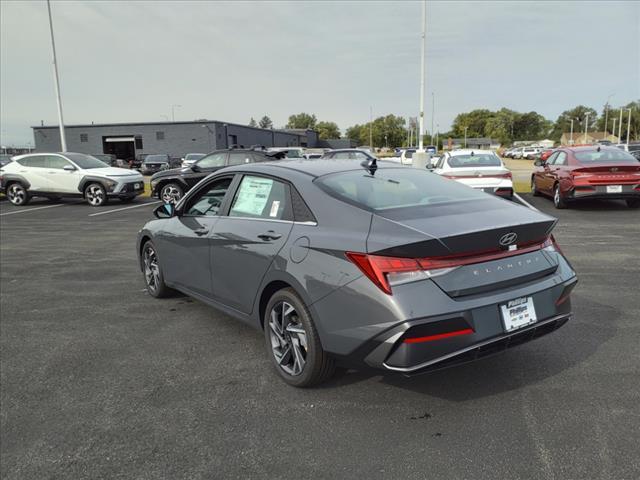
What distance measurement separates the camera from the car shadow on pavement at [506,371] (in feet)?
10.9

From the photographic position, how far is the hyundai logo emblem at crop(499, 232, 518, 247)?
295 centimetres

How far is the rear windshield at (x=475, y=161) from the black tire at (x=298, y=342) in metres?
Answer: 9.45

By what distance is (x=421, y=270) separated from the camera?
8.99 ft

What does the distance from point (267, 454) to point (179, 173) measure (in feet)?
43.9

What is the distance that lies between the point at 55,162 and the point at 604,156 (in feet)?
52.1

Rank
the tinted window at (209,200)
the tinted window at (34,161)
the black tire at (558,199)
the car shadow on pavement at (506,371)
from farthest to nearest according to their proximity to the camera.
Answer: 1. the tinted window at (34,161)
2. the black tire at (558,199)
3. the tinted window at (209,200)
4. the car shadow on pavement at (506,371)

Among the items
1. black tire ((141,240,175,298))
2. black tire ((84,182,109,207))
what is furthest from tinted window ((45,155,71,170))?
black tire ((141,240,175,298))

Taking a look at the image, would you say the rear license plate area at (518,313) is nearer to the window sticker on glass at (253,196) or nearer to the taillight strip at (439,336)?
the taillight strip at (439,336)

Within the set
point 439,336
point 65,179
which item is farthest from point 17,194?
point 439,336

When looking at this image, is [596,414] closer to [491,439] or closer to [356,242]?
[491,439]

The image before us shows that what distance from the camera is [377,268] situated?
2.76 meters

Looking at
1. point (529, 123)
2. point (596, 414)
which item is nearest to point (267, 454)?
point (596, 414)

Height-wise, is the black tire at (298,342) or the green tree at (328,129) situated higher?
the green tree at (328,129)

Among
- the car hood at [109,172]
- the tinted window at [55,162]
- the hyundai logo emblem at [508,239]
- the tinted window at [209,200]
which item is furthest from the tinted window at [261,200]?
the tinted window at [55,162]
